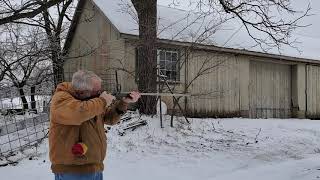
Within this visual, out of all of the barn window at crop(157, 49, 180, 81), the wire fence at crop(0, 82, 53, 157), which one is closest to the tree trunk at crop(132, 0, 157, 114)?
the wire fence at crop(0, 82, 53, 157)

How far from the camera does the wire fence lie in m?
9.86

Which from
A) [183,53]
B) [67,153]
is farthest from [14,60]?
[67,153]

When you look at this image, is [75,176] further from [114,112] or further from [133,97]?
[133,97]

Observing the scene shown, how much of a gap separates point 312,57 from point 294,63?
1.00m

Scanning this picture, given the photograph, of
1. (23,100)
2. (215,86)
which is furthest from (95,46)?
(23,100)

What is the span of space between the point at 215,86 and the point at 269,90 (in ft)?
11.9

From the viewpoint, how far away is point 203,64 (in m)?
13.7

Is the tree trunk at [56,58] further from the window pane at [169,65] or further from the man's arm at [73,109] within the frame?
the man's arm at [73,109]

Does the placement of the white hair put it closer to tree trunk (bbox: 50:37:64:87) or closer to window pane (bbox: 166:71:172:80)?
window pane (bbox: 166:71:172:80)

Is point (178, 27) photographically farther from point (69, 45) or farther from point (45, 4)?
point (45, 4)

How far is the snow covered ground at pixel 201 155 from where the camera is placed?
307 inches

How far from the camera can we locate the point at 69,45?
66.7 ft

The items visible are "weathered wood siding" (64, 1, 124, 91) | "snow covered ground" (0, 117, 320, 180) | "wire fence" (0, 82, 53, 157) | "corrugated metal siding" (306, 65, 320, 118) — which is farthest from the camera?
"corrugated metal siding" (306, 65, 320, 118)

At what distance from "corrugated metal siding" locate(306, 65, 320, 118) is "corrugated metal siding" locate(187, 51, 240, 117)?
4.56m
